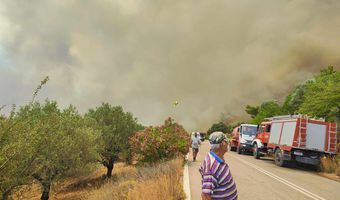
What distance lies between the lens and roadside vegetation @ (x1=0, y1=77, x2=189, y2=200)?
11031mm

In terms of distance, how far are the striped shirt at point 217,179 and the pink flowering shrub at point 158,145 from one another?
1805 centimetres

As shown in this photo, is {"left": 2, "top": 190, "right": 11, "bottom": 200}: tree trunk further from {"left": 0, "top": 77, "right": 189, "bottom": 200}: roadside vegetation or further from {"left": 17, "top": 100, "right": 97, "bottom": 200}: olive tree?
{"left": 17, "top": 100, "right": 97, "bottom": 200}: olive tree

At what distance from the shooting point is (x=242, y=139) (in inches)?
1501

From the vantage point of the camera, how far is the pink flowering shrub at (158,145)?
23973 mm

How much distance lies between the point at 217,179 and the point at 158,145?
62.7 feet

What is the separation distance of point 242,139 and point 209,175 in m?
33.9

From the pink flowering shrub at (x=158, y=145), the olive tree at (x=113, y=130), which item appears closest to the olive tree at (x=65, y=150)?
the pink flowering shrub at (x=158, y=145)

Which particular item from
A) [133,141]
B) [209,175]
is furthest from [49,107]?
[209,175]

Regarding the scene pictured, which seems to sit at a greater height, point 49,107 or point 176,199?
point 49,107

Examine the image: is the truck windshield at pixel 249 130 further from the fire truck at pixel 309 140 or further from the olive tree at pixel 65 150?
the olive tree at pixel 65 150

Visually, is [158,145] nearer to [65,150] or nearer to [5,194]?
[65,150]

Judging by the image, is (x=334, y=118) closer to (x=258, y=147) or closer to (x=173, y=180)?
(x=258, y=147)

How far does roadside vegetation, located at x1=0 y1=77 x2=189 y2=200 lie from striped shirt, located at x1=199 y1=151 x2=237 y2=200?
4.33 metres

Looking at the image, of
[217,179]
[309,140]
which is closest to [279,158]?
[309,140]
